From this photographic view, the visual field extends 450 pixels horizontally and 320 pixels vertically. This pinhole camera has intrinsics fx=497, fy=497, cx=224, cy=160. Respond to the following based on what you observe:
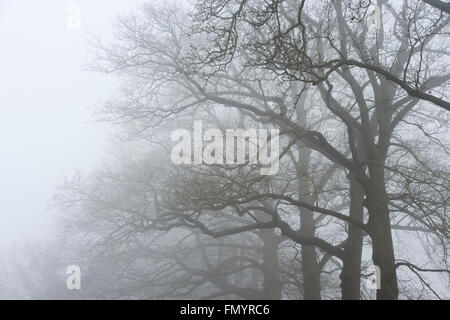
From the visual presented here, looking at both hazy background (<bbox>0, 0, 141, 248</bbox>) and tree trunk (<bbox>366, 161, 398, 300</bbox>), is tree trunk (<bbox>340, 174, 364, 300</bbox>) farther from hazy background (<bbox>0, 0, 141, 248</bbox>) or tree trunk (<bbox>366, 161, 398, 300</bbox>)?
hazy background (<bbox>0, 0, 141, 248</bbox>)

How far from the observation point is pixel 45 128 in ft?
189

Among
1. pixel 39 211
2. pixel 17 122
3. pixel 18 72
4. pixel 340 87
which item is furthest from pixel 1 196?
pixel 18 72

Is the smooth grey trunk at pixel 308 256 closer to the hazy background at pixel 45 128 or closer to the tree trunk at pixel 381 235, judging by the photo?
the tree trunk at pixel 381 235

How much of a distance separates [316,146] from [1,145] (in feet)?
204

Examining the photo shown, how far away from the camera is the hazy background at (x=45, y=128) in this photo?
24.6 metres

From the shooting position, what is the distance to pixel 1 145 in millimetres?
64500

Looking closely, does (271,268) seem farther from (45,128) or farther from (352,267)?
(45,128)

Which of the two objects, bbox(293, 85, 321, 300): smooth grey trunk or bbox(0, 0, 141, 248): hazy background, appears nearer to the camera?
bbox(293, 85, 321, 300): smooth grey trunk

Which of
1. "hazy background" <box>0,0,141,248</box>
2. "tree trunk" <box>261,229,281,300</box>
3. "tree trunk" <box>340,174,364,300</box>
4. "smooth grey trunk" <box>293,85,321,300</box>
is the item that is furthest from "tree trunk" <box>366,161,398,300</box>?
"hazy background" <box>0,0,141,248</box>

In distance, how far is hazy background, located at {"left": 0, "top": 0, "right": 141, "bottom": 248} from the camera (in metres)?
24.6

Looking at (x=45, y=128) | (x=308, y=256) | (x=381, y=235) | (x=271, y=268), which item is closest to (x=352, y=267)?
(x=381, y=235)

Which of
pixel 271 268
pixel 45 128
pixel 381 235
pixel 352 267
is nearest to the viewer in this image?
pixel 381 235

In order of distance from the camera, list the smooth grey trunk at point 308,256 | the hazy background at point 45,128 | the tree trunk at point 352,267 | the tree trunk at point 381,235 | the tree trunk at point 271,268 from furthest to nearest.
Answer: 1. the hazy background at point 45,128
2. the tree trunk at point 271,268
3. the smooth grey trunk at point 308,256
4. the tree trunk at point 352,267
5. the tree trunk at point 381,235

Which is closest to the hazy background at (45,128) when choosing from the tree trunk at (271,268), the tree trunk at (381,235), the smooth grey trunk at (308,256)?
the tree trunk at (271,268)
